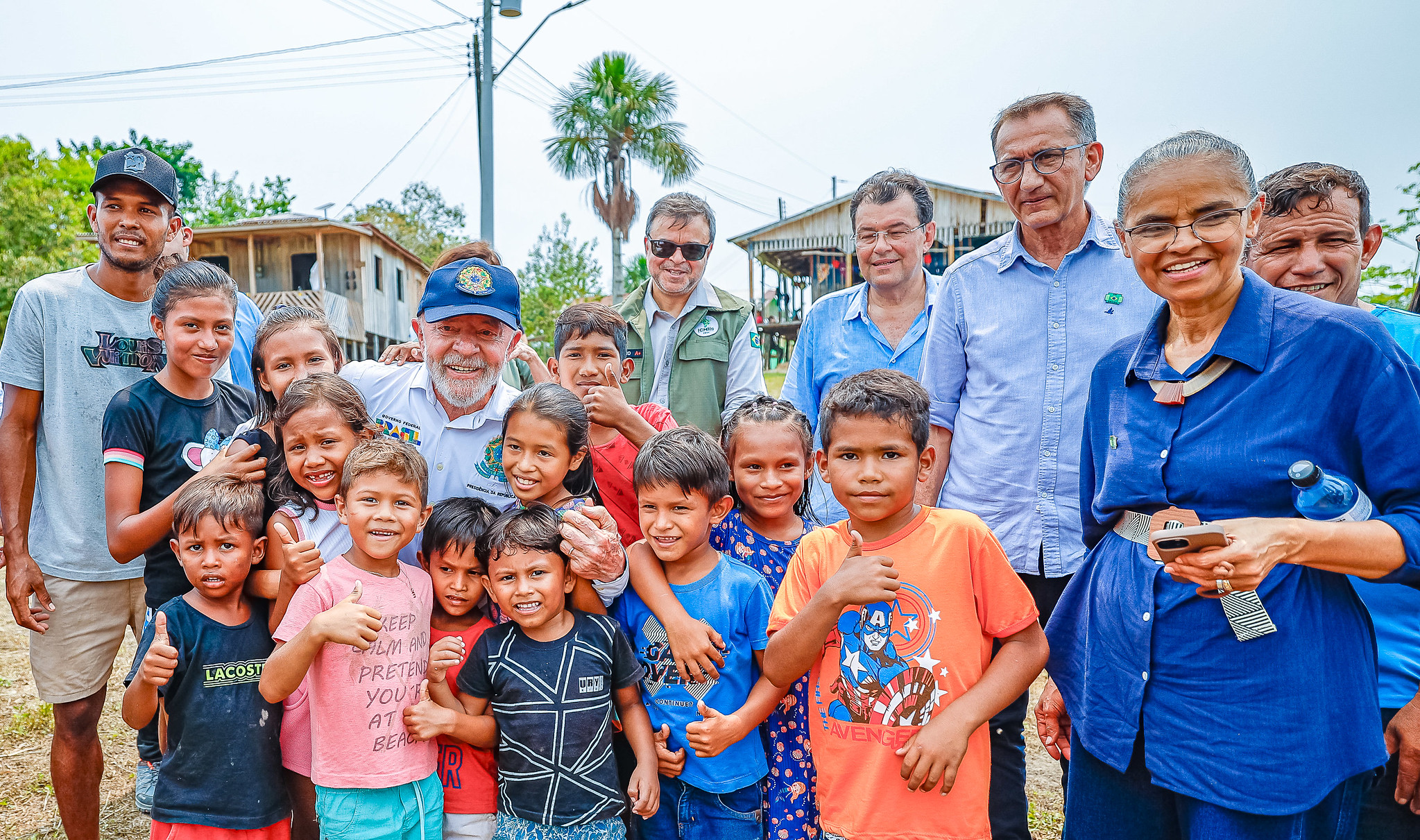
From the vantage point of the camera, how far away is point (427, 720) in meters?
2.65

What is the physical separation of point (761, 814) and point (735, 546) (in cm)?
91

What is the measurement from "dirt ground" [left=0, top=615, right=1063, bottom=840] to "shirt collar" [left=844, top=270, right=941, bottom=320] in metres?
2.69

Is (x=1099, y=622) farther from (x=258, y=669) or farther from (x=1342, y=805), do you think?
(x=258, y=669)

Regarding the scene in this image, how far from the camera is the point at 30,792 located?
441 cm

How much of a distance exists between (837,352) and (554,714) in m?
2.26

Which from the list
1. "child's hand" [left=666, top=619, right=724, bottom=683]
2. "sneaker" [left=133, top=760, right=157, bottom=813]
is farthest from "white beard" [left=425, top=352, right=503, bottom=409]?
"sneaker" [left=133, top=760, right=157, bottom=813]

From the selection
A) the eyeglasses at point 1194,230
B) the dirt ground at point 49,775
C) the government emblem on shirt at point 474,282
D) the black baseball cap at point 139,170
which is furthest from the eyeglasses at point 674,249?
the dirt ground at point 49,775

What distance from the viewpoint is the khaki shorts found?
143 inches

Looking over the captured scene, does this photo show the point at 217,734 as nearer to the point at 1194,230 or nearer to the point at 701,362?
the point at 701,362

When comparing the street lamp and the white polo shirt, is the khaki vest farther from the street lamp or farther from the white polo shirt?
the street lamp

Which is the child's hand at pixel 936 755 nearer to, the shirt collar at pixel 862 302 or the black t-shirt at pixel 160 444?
the shirt collar at pixel 862 302

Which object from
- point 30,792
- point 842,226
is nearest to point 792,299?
point 842,226

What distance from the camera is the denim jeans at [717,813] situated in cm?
266

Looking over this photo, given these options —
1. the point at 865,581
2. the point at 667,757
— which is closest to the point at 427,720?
the point at 667,757
